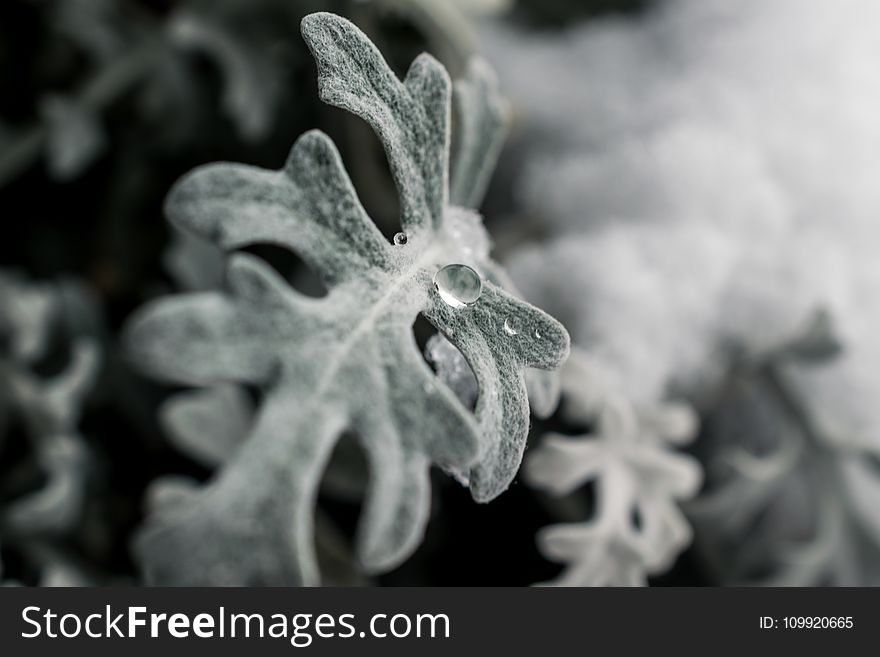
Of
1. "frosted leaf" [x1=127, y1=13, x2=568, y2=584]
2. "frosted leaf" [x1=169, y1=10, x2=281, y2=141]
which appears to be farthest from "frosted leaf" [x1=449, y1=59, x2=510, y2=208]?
"frosted leaf" [x1=169, y1=10, x2=281, y2=141]

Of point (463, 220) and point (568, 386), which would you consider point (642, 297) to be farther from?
point (463, 220)

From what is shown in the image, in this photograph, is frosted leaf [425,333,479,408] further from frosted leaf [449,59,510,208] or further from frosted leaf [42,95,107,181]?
frosted leaf [42,95,107,181]

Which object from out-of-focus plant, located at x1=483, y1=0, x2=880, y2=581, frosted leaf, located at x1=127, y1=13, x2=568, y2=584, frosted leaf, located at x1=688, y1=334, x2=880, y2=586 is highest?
out-of-focus plant, located at x1=483, y1=0, x2=880, y2=581

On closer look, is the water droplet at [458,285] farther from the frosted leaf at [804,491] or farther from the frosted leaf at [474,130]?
the frosted leaf at [804,491]

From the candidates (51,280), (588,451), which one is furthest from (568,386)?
(51,280)

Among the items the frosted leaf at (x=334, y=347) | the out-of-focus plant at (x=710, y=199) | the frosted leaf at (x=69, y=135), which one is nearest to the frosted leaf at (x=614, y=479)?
the out-of-focus plant at (x=710, y=199)

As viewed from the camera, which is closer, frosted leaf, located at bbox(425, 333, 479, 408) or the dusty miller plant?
frosted leaf, located at bbox(425, 333, 479, 408)

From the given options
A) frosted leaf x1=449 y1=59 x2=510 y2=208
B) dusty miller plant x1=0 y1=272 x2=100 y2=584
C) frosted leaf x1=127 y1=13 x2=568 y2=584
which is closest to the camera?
frosted leaf x1=127 y1=13 x2=568 y2=584
